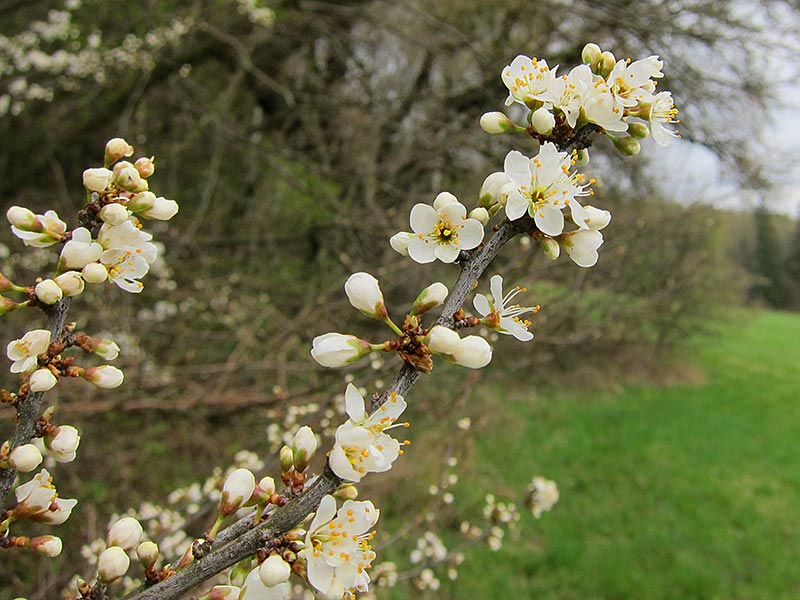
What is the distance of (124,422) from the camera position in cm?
434

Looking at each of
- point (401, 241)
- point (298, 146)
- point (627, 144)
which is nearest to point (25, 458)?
point (401, 241)

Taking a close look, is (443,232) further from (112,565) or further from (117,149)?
(112,565)

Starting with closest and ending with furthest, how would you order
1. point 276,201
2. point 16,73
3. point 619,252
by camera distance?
point 619,252, point 16,73, point 276,201

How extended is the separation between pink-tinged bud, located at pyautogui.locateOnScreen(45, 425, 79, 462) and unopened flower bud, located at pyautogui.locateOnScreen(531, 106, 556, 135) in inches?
32.0

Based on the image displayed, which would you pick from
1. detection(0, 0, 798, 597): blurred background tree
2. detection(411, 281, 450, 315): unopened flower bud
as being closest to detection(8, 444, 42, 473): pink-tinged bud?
detection(411, 281, 450, 315): unopened flower bud

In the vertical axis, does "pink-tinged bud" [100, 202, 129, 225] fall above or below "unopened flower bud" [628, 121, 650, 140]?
below

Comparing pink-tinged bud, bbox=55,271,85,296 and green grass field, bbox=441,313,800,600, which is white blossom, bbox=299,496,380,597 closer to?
pink-tinged bud, bbox=55,271,85,296

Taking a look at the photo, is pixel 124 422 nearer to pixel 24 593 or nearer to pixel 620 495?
pixel 24 593

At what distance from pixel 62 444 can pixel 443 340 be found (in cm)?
58

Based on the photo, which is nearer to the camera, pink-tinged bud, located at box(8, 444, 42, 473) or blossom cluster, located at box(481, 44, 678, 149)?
pink-tinged bud, located at box(8, 444, 42, 473)

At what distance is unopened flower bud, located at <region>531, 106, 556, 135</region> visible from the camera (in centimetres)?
97

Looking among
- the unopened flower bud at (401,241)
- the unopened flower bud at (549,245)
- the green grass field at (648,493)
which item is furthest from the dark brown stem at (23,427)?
the green grass field at (648,493)

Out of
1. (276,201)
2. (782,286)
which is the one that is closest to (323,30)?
(276,201)

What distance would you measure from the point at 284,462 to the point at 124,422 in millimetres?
3823
